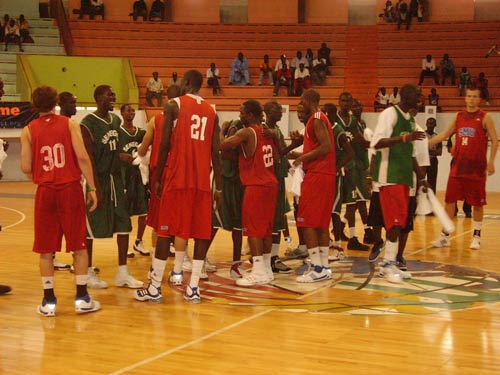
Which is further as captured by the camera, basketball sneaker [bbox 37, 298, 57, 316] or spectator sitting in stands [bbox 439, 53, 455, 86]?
spectator sitting in stands [bbox 439, 53, 455, 86]

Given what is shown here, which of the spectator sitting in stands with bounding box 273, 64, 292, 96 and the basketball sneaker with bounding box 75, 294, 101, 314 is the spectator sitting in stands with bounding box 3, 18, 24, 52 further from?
the basketball sneaker with bounding box 75, 294, 101, 314

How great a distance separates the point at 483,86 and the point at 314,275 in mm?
16961

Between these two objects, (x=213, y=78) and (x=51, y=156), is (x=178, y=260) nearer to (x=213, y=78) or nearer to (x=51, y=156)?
(x=51, y=156)

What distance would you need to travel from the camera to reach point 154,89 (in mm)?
24406

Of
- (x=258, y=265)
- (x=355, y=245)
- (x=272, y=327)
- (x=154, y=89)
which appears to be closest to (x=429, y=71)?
(x=154, y=89)

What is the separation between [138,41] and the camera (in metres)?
26.7

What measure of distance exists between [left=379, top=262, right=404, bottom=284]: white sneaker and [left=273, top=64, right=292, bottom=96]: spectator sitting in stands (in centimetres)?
1701

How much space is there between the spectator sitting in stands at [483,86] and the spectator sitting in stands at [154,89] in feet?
31.6

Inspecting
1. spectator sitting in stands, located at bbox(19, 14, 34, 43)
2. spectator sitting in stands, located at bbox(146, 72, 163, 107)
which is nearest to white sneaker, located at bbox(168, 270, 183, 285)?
spectator sitting in stands, located at bbox(146, 72, 163, 107)

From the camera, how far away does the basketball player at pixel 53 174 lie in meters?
6.21

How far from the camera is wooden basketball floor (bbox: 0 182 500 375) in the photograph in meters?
5.00

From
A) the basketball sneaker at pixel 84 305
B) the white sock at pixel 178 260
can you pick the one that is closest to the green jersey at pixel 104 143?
the white sock at pixel 178 260

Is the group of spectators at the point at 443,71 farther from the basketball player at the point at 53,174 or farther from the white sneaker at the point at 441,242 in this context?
the basketball player at the point at 53,174

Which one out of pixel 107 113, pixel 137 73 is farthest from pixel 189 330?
pixel 137 73
